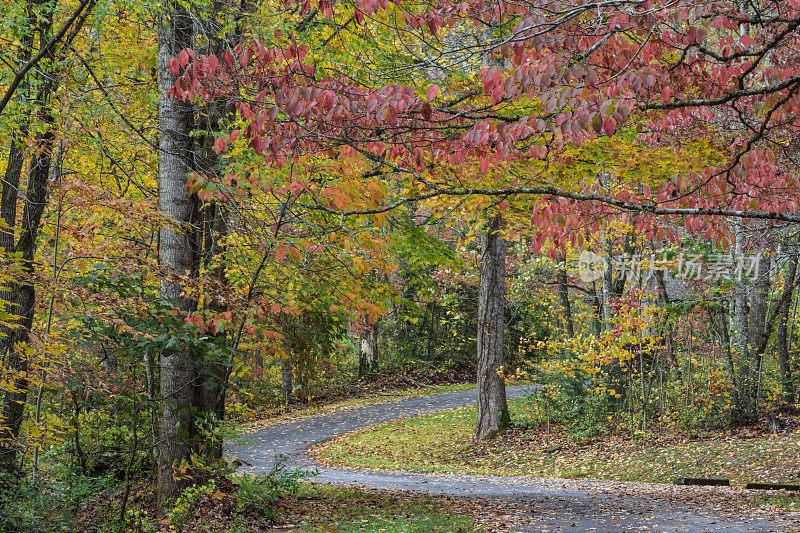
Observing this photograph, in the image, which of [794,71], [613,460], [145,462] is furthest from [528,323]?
[794,71]

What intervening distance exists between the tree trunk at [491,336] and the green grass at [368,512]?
5.62 metres

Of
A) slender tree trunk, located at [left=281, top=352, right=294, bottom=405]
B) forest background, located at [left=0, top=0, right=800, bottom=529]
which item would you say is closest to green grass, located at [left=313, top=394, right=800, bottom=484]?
forest background, located at [left=0, top=0, right=800, bottom=529]

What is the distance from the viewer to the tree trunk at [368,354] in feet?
85.3

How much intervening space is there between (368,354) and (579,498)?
18.2 metres

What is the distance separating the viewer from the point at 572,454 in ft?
43.1

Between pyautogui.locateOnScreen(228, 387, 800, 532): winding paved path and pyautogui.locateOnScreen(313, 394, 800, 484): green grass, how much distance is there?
95 centimetres

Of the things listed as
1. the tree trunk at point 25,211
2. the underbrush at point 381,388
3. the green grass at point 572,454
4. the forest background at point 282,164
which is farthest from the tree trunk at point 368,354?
the tree trunk at point 25,211

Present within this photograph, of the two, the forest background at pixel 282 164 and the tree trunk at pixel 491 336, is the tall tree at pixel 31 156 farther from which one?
the tree trunk at pixel 491 336

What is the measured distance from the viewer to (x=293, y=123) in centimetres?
450

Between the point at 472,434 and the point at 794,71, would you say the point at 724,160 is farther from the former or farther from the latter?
the point at 472,434

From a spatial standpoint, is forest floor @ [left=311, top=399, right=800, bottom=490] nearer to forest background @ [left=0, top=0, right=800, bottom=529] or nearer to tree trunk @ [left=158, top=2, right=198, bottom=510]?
forest background @ [left=0, top=0, right=800, bottom=529]

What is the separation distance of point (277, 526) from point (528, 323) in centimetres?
2088

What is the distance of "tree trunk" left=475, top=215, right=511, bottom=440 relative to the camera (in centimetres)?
1378

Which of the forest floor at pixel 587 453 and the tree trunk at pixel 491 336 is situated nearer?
the forest floor at pixel 587 453
